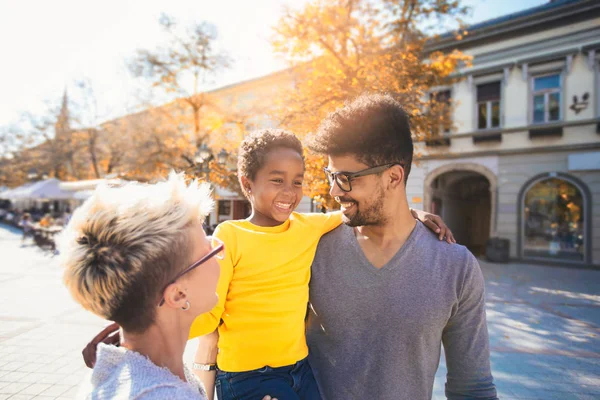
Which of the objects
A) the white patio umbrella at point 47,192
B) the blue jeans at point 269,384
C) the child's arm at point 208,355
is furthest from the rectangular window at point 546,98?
the white patio umbrella at point 47,192

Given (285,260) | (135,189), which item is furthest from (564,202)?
(135,189)

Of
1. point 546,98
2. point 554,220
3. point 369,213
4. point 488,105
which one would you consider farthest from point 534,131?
point 369,213

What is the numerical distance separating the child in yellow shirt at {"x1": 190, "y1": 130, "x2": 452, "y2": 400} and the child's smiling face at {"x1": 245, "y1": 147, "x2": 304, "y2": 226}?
16 centimetres

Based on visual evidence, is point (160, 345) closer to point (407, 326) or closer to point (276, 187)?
point (407, 326)

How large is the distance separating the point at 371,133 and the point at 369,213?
0.36m

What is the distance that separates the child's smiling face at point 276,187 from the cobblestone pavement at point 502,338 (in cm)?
306

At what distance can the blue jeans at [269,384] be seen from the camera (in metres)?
1.45

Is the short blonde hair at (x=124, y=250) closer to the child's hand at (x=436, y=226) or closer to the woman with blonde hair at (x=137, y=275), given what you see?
the woman with blonde hair at (x=137, y=275)

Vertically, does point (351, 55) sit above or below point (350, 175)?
above

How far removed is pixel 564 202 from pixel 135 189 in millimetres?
15189

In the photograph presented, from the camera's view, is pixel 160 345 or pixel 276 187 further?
pixel 276 187

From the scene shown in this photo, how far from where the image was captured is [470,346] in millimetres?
1391

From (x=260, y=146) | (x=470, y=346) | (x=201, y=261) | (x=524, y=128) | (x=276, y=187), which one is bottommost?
(x=470, y=346)

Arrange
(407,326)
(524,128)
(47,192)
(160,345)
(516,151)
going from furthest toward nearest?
(47,192), (516,151), (524,128), (407,326), (160,345)
